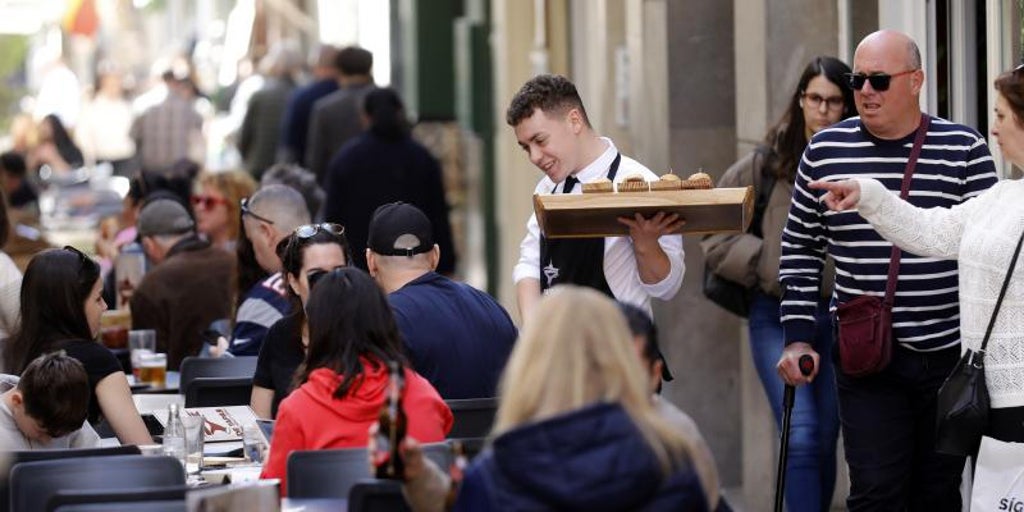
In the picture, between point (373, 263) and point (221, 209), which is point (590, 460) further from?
point (221, 209)

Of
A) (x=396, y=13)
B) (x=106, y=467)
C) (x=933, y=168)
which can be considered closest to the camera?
(x=106, y=467)

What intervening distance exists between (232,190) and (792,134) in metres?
4.38

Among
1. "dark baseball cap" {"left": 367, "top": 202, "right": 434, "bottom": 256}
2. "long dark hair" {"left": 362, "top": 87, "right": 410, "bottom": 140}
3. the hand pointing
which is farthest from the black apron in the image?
"long dark hair" {"left": 362, "top": 87, "right": 410, "bottom": 140}

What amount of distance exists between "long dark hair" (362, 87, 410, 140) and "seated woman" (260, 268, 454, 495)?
8471 millimetres

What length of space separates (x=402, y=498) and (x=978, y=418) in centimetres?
185

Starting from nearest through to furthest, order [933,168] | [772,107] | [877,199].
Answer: [877,199]
[933,168]
[772,107]

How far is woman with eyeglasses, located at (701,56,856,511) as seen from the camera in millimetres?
8562

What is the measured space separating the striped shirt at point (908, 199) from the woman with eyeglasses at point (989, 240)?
0.35 m

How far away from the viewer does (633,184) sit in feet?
24.1

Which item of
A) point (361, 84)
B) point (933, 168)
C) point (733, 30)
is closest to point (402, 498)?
Result: point (933, 168)

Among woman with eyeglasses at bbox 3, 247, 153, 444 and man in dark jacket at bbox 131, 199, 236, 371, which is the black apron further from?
man in dark jacket at bbox 131, 199, 236, 371

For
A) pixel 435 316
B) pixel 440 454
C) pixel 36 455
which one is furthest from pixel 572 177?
pixel 36 455

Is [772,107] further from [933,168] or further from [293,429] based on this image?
[293,429]

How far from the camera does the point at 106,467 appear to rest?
6.40 m
